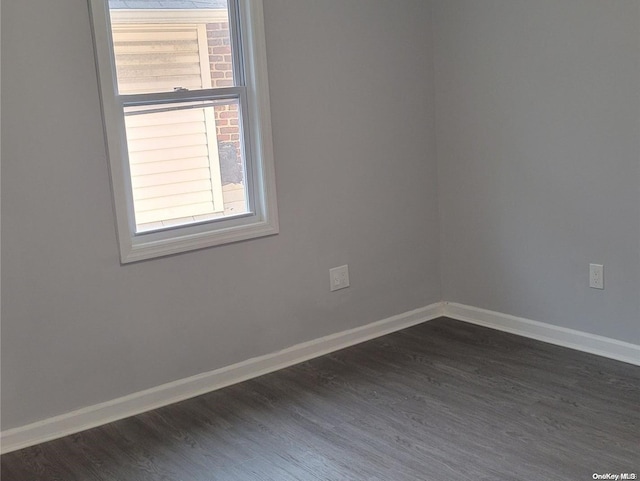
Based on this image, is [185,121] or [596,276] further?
[596,276]

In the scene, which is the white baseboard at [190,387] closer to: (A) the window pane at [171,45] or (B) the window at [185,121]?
(B) the window at [185,121]

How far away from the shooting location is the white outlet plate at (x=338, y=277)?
12.0 ft

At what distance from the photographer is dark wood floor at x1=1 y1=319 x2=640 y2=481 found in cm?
250

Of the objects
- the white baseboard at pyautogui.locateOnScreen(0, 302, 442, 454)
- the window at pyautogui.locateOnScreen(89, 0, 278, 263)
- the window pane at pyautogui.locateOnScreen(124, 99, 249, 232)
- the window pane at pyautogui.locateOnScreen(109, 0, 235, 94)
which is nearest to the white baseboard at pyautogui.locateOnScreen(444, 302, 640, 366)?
the white baseboard at pyautogui.locateOnScreen(0, 302, 442, 454)

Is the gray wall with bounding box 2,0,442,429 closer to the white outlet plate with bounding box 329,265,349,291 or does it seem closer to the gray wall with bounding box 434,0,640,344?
the white outlet plate with bounding box 329,265,349,291

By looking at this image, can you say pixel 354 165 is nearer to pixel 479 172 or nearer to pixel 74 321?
pixel 479 172

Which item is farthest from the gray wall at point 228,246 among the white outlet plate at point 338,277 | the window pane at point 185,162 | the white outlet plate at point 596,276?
the white outlet plate at point 596,276

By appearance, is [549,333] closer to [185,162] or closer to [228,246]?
[228,246]

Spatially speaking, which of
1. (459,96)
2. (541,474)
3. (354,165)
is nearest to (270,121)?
(354,165)

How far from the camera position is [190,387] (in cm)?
320

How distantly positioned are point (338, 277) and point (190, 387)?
96 centimetres

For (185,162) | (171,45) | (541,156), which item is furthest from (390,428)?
(171,45)

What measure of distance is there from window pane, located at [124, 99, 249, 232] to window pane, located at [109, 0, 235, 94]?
0.33 ft

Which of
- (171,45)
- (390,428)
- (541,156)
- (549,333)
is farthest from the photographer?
(549,333)
